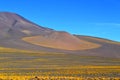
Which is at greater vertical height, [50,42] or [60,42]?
[60,42]

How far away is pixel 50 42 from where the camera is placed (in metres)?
159

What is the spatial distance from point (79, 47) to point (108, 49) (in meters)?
11.0

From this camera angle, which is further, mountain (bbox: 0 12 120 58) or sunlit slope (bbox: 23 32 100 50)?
sunlit slope (bbox: 23 32 100 50)

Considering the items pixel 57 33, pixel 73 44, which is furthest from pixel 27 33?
pixel 73 44

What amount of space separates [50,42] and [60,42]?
207 inches

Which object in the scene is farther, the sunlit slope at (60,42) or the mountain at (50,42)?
the sunlit slope at (60,42)

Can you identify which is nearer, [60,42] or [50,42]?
[50,42]

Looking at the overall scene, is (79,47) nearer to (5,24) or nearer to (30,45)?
(30,45)

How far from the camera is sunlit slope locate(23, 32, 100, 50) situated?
153 meters

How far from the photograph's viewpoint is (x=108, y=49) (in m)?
149

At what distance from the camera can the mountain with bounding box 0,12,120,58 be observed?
141250 millimetres

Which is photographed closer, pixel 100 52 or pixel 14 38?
pixel 100 52

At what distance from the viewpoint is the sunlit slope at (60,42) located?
504 ft

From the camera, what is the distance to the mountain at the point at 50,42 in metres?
141
